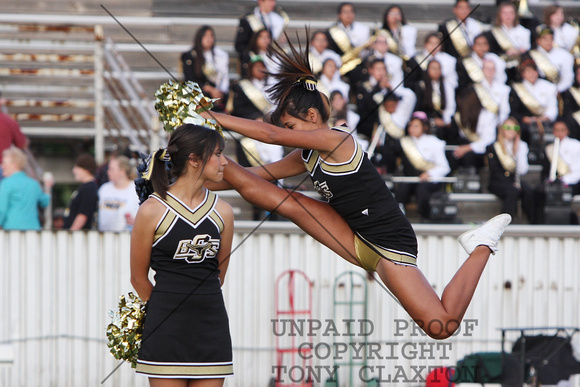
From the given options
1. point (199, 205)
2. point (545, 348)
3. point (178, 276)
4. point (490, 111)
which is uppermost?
point (490, 111)

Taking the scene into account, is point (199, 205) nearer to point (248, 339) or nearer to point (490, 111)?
point (248, 339)

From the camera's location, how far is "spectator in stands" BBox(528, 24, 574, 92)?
9.73 metres

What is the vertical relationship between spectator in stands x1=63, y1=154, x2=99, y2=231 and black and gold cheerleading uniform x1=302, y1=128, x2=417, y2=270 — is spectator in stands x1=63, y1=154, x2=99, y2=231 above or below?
above

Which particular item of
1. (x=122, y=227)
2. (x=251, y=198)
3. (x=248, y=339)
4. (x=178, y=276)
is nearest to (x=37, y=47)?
(x=122, y=227)

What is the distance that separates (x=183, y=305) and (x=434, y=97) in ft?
19.4

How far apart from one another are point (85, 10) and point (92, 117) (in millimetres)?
2203

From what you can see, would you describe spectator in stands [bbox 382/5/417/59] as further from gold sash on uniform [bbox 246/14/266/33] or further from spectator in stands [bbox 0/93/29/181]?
spectator in stands [bbox 0/93/29/181]

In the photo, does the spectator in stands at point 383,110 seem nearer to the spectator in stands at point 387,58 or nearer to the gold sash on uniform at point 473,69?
the spectator in stands at point 387,58

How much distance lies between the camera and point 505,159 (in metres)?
8.41

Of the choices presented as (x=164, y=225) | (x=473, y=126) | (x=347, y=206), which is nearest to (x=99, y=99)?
(x=473, y=126)

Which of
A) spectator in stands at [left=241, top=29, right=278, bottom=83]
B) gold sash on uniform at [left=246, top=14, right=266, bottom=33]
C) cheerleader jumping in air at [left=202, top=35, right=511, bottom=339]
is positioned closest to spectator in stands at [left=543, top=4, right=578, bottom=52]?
gold sash on uniform at [left=246, top=14, right=266, bottom=33]

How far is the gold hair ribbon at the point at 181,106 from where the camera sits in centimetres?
398

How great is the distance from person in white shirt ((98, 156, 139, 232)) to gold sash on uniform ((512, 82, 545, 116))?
4556 mm

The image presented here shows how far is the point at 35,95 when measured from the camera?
10.3 m
